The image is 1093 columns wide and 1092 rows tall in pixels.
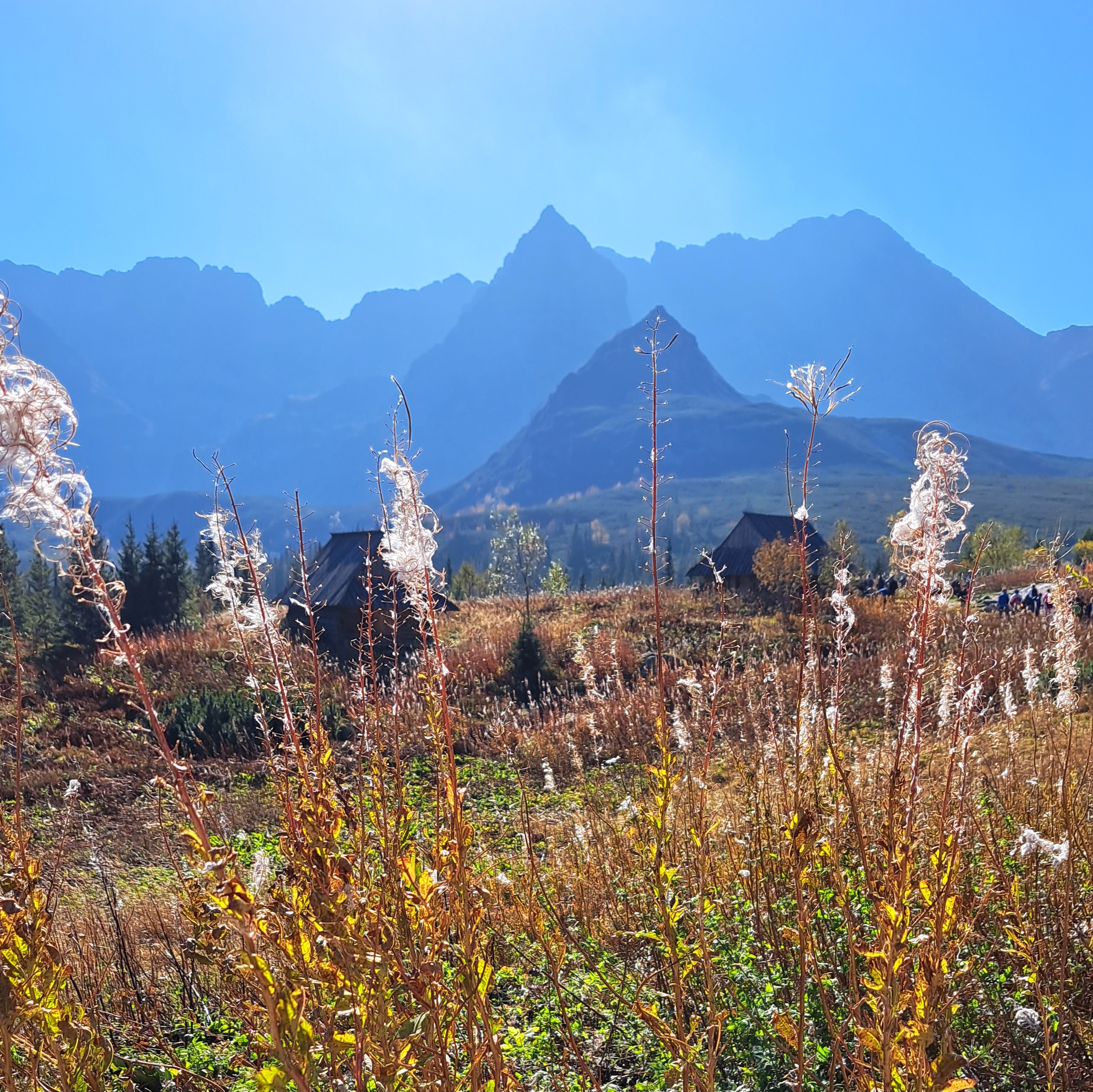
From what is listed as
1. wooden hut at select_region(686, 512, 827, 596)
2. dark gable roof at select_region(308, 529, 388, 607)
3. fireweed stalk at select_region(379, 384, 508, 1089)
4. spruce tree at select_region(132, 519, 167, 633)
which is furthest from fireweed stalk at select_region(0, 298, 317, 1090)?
spruce tree at select_region(132, 519, 167, 633)

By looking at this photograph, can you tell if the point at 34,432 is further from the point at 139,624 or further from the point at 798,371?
the point at 139,624

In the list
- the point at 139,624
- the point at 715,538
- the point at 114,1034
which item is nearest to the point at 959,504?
the point at 114,1034

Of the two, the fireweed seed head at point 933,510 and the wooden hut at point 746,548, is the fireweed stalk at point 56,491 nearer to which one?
the fireweed seed head at point 933,510

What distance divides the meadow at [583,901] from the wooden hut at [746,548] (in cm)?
1802

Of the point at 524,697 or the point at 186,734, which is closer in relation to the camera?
the point at 186,734

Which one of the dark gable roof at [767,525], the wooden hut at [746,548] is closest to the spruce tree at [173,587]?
the wooden hut at [746,548]

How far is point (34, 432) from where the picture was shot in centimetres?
121

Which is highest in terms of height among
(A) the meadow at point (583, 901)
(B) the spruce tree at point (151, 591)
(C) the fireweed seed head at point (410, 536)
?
(C) the fireweed seed head at point (410, 536)

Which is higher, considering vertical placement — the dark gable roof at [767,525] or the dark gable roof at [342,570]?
the dark gable roof at [767,525]

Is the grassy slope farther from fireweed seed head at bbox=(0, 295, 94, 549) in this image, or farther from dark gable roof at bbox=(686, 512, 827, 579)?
fireweed seed head at bbox=(0, 295, 94, 549)

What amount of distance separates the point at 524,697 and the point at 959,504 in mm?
10841

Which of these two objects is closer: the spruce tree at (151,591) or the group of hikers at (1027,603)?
the group of hikers at (1027,603)

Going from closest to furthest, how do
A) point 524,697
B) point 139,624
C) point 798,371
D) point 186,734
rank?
point 798,371
point 186,734
point 524,697
point 139,624

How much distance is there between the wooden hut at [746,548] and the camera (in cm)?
2323
